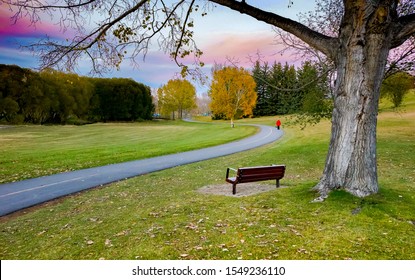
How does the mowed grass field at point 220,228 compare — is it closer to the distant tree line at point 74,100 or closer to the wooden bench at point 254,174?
the wooden bench at point 254,174

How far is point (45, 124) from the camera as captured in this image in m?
45.3

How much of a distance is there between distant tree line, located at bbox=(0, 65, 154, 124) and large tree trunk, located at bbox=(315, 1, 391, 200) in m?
22.9

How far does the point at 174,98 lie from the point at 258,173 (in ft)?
170

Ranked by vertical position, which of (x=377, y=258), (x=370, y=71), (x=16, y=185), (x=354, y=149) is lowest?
(x=16, y=185)

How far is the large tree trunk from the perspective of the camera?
6.92 metres

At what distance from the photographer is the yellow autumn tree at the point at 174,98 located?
2271 inches

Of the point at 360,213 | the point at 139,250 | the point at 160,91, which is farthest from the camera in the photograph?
the point at 160,91

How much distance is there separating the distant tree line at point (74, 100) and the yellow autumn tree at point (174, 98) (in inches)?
260

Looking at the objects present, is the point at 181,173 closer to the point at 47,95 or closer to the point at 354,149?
the point at 354,149

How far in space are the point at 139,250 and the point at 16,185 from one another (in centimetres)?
1057

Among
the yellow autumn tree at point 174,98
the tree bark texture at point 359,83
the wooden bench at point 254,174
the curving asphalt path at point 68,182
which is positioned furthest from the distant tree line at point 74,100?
the tree bark texture at point 359,83

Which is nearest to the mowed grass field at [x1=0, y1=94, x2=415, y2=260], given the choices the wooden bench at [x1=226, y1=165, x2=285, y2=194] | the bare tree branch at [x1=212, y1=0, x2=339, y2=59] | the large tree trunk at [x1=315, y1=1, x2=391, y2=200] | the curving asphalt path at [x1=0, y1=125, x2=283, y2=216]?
the large tree trunk at [x1=315, y1=1, x2=391, y2=200]

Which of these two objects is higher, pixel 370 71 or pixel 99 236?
pixel 370 71

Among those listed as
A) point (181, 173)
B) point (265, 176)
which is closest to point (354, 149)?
point (265, 176)
